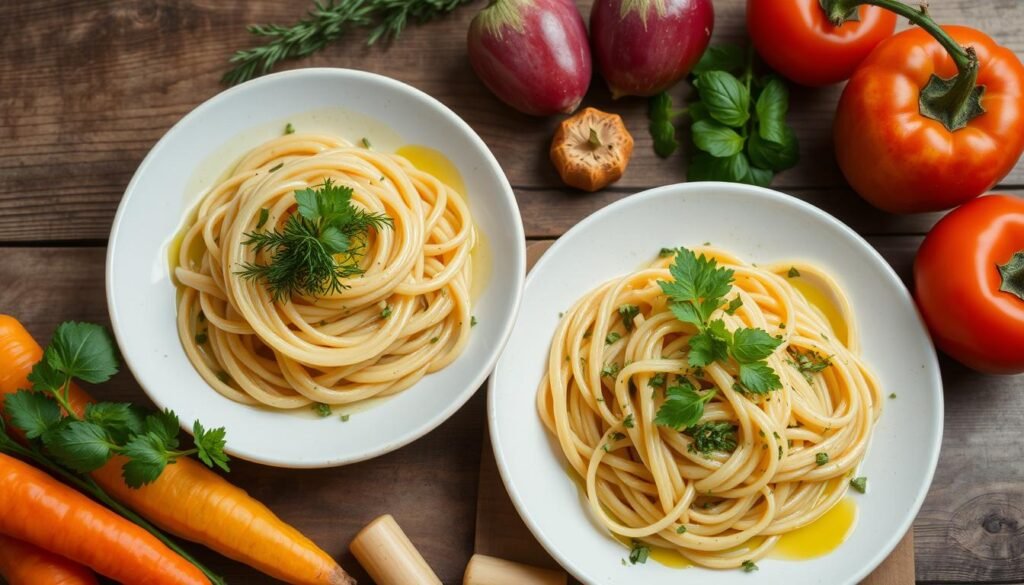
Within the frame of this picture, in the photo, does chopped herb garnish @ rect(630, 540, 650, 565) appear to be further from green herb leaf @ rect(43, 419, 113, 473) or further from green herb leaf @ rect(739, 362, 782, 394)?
green herb leaf @ rect(43, 419, 113, 473)

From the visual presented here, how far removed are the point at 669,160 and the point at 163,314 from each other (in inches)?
74.7

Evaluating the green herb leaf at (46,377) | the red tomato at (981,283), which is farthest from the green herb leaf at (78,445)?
the red tomato at (981,283)

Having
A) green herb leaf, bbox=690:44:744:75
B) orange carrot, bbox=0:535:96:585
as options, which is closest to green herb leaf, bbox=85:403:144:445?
orange carrot, bbox=0:535:96:585

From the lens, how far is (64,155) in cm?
330

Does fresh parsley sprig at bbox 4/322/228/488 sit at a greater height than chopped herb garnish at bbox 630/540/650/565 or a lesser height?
greater

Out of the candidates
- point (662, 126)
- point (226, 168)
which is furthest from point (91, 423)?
point (662, 126)

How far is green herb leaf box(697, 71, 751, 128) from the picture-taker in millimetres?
3076

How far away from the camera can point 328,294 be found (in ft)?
8.87

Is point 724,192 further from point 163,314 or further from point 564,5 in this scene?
point 163,314

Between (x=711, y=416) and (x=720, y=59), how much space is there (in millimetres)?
1370

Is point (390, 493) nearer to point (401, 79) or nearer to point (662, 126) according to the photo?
point (401, 79)

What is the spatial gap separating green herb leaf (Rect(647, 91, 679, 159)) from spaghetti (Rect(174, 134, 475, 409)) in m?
0.82

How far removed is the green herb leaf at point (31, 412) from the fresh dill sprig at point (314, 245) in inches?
29.1

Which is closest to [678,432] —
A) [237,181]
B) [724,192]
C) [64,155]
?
[724,192]
